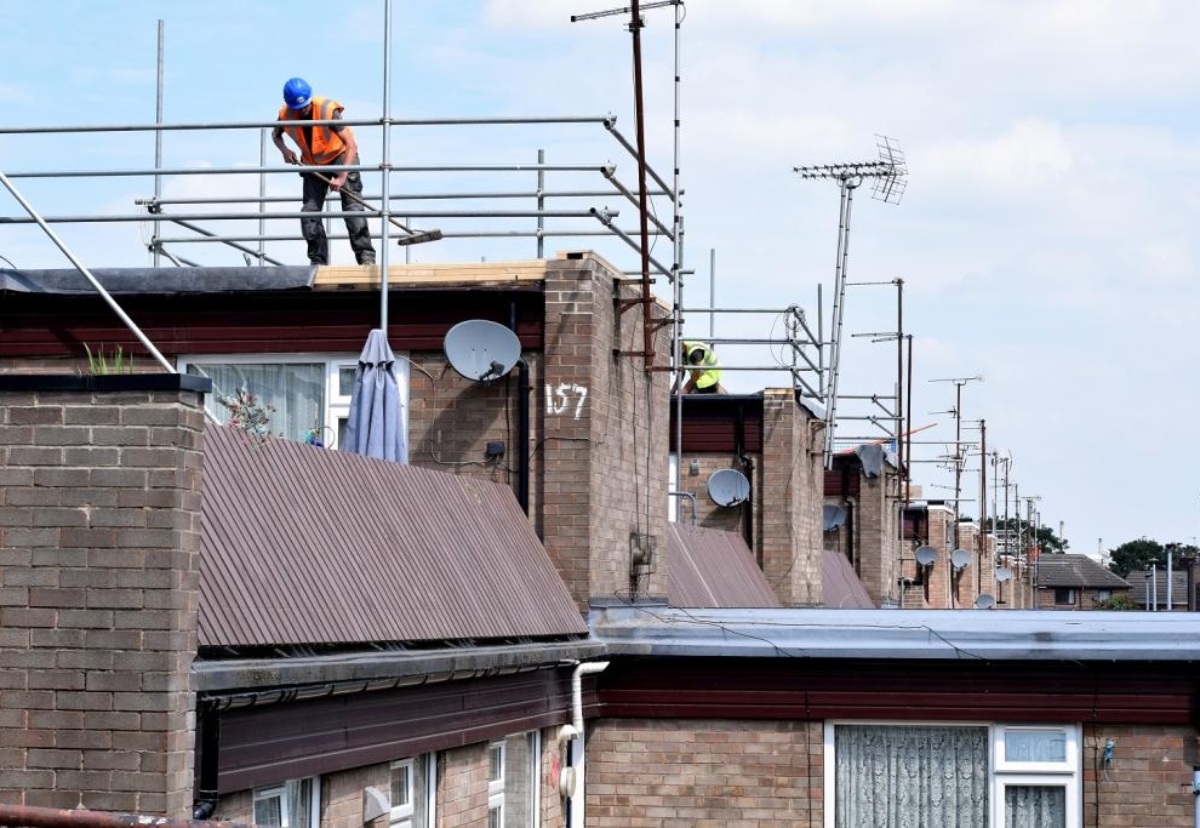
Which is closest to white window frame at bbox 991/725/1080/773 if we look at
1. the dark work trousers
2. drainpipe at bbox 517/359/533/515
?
drainpipe at bbox 517/359/533/515

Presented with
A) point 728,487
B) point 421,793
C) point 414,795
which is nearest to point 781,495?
point 728,487

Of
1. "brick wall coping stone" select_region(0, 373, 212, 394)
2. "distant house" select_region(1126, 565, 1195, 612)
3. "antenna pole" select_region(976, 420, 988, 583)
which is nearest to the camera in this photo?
"brick wall coping stone" select_region(0, 373, 212, 394)

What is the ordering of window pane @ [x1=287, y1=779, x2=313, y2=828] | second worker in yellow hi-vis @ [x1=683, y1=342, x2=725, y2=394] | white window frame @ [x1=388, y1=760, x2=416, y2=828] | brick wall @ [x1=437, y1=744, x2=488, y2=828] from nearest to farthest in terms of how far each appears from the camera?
1. window pane @ [x1=287, y1=779, x2=313, y2=828]
2. white window frame @ [x1=388, y1=760, x2=416, y2=828]
3. brick wall @ [x1=437, y1=744, x2=488, y2=828]
4. second worker in yellow hi-vis @ [x1=683, y1=342, x2=725, y2=394]

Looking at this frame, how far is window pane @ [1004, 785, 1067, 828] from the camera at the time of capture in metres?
16.0

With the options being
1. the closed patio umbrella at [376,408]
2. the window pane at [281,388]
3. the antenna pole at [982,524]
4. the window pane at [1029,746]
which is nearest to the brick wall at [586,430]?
the closed patio umbrella at [376,408]

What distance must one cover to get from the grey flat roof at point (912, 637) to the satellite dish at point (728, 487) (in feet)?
40.8

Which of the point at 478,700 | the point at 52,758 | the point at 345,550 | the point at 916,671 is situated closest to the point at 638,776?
the point at 916,671

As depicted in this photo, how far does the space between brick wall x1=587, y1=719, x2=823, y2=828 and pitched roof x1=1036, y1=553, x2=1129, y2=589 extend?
135 m

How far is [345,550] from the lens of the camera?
38.6 feet

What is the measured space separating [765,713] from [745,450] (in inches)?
560

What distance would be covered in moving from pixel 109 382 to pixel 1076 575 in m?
150

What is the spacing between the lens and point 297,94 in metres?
18.0

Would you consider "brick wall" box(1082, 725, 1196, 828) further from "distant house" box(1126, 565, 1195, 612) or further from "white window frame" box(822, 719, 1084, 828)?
"distant house" box(1126, 565, 1195, 612)

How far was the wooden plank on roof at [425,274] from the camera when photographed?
17.5 metres
